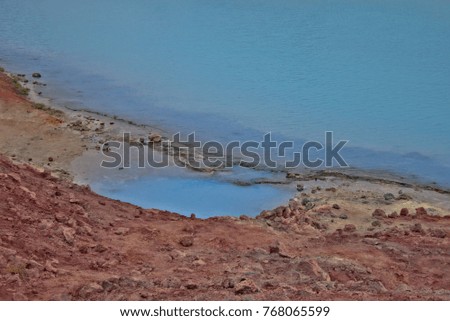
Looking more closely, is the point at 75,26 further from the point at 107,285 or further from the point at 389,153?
the point at 107,285

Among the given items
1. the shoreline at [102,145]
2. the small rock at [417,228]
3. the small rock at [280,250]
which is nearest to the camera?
the small rock at [280,250]

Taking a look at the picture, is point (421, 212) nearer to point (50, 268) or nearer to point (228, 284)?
point (228, 284)

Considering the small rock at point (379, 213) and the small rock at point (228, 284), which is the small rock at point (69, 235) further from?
the small rock at point (379, 213)

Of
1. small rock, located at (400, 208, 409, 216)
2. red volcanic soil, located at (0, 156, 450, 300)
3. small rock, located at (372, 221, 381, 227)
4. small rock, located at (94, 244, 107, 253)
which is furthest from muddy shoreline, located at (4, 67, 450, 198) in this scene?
small rock, located at (94, 244, 107, 253)

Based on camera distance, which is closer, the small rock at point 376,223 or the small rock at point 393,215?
the small rock at point 376,223

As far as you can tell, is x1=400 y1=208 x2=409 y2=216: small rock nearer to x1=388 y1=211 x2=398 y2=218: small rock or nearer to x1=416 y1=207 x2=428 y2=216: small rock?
x1=388 y1=211 x2=398 y2=218: small rock

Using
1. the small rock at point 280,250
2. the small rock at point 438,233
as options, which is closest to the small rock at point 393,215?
the small rock at point 438,233
